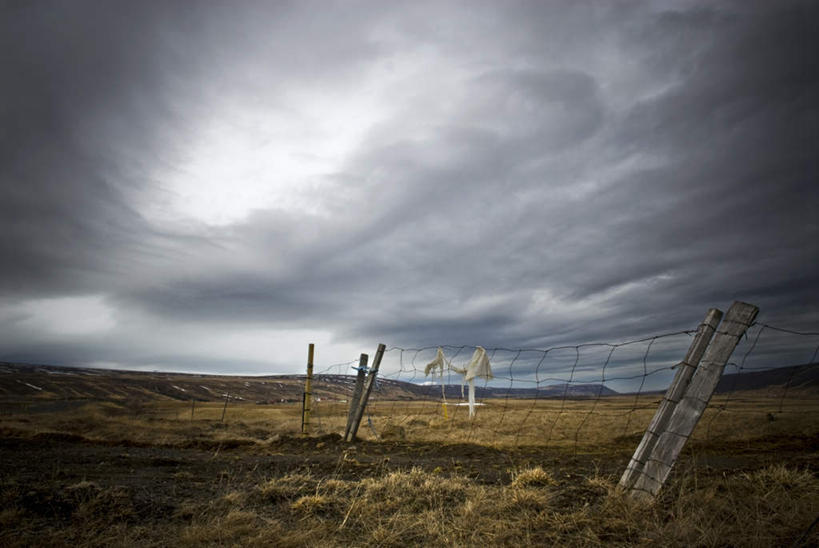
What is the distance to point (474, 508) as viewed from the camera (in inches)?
169

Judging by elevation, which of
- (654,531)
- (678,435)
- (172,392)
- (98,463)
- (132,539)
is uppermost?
(678,435)

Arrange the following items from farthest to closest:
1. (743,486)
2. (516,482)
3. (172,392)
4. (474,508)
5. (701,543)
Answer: (172,392) < (516,482) < (743,486) < (474,508) < (701,543)

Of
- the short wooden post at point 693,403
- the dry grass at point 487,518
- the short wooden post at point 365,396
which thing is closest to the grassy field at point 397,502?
the dry grass at point 487,518

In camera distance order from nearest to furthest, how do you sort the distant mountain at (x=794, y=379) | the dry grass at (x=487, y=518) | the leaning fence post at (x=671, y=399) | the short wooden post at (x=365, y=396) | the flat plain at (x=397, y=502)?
the dry grass at (x=487, y=518)
the flat plain at (x=397, y=502)
the leaning fence post at (x=671, y=399)
the distant mountain at (x=794, y=379)
the short wooden post at (x=365, y=396)

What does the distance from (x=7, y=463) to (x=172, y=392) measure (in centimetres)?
10643

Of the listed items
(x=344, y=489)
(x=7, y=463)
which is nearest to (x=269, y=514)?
(x=344, y=489)

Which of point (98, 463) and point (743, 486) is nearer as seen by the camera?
point (743, 486)

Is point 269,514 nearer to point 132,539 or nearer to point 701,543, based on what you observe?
point 132,539

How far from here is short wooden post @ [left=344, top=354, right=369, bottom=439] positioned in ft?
37.7

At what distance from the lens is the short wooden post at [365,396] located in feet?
37.1

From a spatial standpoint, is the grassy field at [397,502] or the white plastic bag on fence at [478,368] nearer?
the grassy field at [397,502]

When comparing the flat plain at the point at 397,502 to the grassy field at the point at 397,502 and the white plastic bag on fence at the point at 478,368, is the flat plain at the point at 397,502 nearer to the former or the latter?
the grassy field at the point at 397,502

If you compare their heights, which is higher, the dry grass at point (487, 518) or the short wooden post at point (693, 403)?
the short wooden post at point (693, 403)

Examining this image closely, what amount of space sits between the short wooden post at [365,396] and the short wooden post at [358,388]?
0.31 ft
